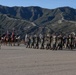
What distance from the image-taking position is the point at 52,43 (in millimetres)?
31859

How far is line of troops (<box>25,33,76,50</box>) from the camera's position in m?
31.7

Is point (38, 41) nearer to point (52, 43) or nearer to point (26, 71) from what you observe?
point (52, 43)

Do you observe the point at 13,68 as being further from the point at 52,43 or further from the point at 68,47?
the point at 68,47

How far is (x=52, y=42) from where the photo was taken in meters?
31.8

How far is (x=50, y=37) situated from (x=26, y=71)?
18320 mm

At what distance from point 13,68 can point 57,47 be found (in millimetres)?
16977

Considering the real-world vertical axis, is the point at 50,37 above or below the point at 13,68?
above

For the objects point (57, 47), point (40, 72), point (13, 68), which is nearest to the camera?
point (40, 72)

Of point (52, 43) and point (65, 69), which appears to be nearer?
point (65, 69)

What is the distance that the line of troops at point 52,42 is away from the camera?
31656 mm

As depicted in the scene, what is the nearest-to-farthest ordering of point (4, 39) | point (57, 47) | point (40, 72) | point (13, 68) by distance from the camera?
point (40, 72) < point (13, 68) < point (57, 47) < point (4, 39)

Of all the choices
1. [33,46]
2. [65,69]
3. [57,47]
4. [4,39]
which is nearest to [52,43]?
[57,47]

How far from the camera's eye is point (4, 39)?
1549 inches

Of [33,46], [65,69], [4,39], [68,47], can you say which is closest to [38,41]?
[33,46]
